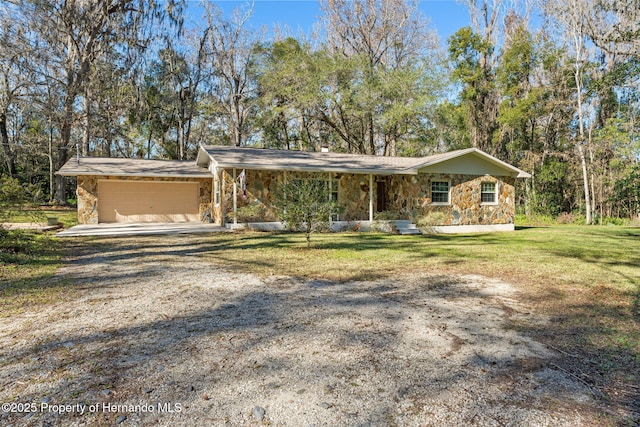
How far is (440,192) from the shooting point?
14875 mm

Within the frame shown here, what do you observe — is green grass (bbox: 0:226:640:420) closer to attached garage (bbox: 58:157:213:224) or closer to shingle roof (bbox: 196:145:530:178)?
shingle roof (bbox: 196:145:530:178)

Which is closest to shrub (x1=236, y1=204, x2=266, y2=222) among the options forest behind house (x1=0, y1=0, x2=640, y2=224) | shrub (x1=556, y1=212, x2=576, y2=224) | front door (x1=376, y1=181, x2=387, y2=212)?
front door (x1=376, y1=181, x2=387, y2=212)

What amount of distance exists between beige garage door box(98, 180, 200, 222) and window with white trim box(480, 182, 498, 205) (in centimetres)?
1266

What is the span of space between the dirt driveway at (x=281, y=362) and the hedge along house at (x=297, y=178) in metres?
8.79

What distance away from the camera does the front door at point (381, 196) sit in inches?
640

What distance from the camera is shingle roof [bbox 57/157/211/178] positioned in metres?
Answer: 14.7

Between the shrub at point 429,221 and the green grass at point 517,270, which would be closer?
the green grass at point 517,270

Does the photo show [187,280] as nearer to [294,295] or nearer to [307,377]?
[294,295]

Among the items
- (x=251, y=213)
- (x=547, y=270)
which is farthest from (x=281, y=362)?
(x=251, y=213)

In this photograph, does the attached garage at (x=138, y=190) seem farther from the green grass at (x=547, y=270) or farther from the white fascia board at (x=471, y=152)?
the white fascia board at (x=471, y=152)

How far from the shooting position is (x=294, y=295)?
477 centimetres

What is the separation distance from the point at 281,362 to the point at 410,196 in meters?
12.5

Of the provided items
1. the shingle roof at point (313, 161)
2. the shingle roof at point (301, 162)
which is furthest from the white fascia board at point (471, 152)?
the shingle roof at point (301, 162)

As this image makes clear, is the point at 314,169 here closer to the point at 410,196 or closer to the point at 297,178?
the point at 297,178
